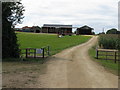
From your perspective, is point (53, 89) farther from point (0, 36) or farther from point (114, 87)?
point (0, 36)

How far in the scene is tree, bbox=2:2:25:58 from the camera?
68.3 feet

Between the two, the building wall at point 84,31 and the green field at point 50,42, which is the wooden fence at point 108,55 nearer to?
the green field at point 50,42

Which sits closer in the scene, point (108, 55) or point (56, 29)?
point (108, 55)

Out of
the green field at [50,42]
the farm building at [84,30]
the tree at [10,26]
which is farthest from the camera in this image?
the farm building at [84,30]

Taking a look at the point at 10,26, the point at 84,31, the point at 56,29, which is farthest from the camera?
the point at 56,29

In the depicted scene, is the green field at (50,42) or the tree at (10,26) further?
the green field at (50,42)

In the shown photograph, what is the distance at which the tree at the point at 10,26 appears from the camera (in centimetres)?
2080

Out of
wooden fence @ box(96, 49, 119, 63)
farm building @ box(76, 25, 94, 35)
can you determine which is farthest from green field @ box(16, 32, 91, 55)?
farm building @ box(76, 25, 94, 35)

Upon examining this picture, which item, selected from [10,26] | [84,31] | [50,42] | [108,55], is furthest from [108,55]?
[84,31]

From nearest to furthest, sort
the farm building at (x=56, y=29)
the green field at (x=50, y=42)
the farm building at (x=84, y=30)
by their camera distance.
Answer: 1. the green field at (x=50, y=42)
2. the farm building at (x=84, y=30)
3. the farm building at (x=56, y=29)

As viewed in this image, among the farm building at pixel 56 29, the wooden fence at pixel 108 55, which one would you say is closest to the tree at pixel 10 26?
the wooden fence at pixel 108 55

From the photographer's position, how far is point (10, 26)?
2147 cm

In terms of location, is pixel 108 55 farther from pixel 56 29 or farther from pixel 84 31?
pixel 56 29

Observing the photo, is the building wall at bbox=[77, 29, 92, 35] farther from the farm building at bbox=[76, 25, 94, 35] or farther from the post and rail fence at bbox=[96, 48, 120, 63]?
the post and rail fence at bbox=[96, 48, 120, 63]
